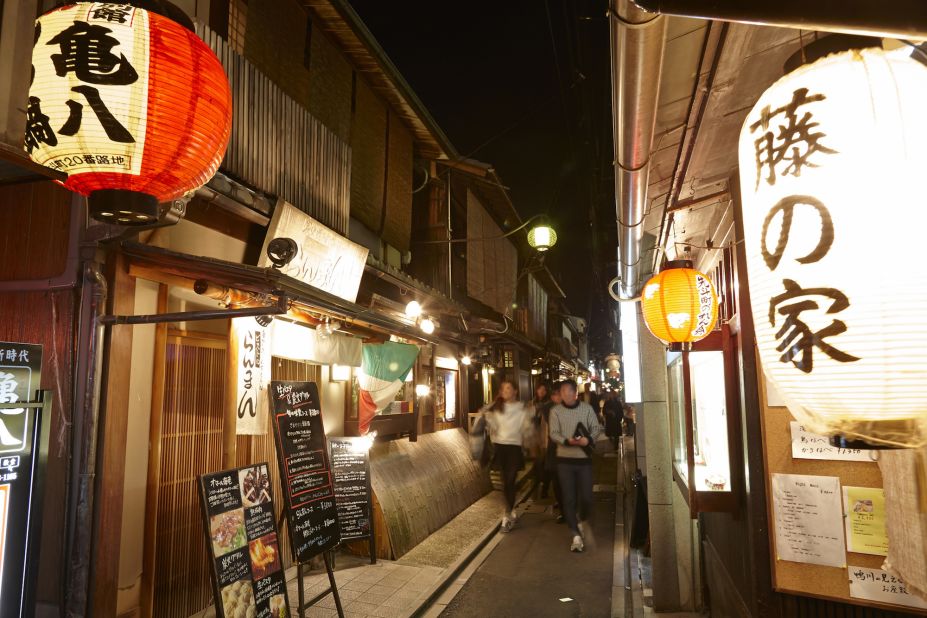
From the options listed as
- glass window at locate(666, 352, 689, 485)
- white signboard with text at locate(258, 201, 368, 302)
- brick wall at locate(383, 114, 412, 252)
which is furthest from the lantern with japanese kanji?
brick wall at locate(383, 114, 412, 252)

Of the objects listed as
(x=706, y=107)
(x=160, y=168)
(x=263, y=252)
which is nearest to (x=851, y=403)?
(x=706, y=107)

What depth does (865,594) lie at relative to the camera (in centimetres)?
449

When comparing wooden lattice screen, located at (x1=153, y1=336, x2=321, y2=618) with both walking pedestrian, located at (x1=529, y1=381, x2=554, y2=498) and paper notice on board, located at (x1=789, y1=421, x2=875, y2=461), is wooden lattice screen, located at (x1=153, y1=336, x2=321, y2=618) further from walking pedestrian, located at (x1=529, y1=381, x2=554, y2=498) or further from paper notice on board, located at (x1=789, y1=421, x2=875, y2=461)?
paper notice on board, located at (x1=789, y1=421, x2=875, y2=461)

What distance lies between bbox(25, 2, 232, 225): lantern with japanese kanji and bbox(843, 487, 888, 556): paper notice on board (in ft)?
19.4

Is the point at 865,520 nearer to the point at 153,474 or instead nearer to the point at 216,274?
the point at 216,274

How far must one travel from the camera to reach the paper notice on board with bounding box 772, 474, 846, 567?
4.69m

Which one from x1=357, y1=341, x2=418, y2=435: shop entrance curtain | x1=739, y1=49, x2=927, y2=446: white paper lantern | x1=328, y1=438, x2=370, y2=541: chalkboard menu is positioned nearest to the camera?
x1=739, y1=49, x2=927, y2=446: white paper lantern

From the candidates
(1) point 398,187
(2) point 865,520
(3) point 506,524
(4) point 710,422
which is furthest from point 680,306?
(1) point 398,187

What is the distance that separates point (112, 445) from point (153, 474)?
0.93 m

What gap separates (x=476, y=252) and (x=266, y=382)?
1149cm

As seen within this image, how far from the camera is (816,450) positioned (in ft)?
15.9

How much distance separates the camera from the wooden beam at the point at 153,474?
6.80 m

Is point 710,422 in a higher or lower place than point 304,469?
higher

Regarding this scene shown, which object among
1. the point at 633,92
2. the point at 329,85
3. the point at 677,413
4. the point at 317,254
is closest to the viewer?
the point at 633,92
